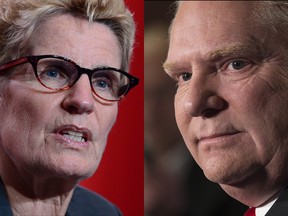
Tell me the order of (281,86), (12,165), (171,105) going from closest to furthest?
(281,86)
(171,105)
(12,165)


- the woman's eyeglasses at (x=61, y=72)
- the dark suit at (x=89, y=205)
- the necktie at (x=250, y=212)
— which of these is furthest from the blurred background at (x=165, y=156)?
the dark suit at (x=89, y=205)

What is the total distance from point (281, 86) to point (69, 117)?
557 millimetres

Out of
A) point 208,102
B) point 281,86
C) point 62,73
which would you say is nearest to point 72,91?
point 62,73

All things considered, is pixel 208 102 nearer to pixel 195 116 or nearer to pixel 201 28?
pixel 195 116

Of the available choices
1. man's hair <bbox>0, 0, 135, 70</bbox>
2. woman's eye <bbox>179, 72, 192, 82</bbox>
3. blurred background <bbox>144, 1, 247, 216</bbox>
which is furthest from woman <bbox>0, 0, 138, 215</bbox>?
woman's eye <bbox>179, 72, 192, 82</bbox>

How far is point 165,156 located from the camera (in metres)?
1.32

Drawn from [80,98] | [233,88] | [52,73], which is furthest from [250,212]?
[52,73]

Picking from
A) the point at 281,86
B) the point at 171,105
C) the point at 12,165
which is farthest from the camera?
the point at 12,165

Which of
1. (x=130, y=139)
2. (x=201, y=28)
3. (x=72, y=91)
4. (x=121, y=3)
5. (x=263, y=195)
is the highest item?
(x=121, y=3)

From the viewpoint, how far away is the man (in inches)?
44.8

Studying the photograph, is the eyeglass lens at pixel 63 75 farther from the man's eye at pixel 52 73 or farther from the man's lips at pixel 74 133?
the man's lips at pixel 74 133

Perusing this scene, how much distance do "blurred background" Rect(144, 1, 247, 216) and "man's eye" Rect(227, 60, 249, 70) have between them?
0.17 metres

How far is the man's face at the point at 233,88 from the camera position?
114cm

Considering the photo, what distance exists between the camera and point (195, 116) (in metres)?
1.22
